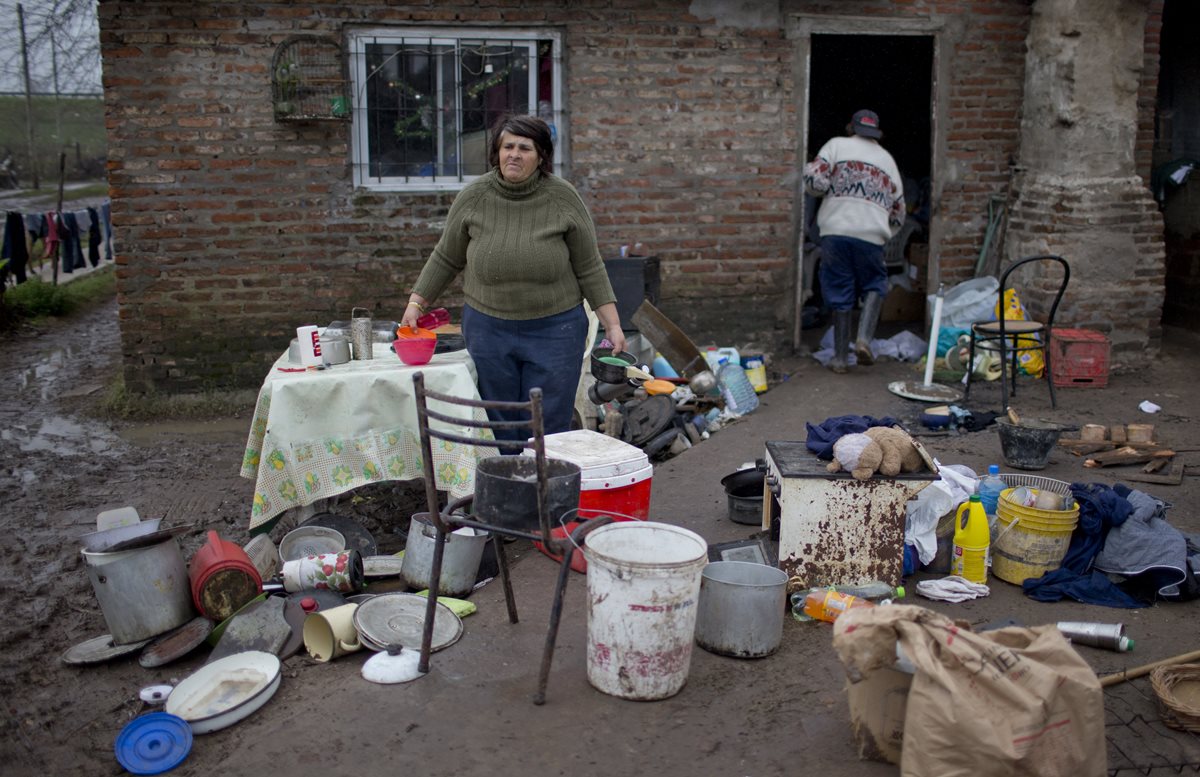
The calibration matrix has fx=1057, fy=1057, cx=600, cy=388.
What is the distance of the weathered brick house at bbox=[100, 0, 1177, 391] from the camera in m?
7.91

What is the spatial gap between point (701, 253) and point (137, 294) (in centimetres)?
449

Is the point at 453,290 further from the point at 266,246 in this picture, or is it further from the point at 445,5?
the point at 445,5

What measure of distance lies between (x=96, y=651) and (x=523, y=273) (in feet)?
7.90

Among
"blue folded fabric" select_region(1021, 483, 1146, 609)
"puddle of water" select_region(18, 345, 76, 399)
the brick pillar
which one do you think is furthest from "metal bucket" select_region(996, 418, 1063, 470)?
"puddle of water" select_region(18, 345, 76, 399)

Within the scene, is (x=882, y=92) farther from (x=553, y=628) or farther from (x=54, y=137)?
(x=54, y=137)

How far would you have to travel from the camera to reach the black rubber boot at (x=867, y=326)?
348 inches

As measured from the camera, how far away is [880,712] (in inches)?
128

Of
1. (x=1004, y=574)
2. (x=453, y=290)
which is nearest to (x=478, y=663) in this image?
(x=1004, y=574)

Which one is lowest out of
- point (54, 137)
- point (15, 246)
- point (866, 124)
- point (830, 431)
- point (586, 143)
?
point (830, 431)

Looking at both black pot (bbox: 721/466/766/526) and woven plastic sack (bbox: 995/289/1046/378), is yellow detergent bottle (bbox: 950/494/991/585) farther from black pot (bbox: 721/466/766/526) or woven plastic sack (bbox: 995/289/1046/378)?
woven plastic sack (bbox: 995/289/1046/378)

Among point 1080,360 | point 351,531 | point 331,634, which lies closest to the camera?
point 331,634

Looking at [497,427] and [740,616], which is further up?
[497,427]

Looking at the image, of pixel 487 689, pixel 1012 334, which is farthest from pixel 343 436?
pixel 1012 334

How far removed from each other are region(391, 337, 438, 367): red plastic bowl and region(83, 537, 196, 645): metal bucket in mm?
1337
